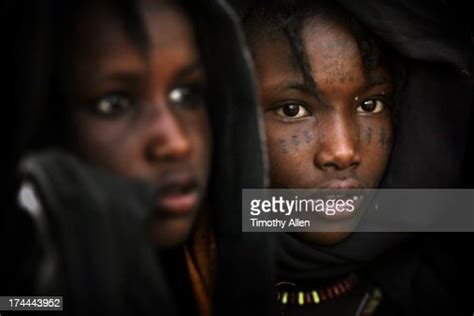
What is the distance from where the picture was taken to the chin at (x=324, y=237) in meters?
1.61

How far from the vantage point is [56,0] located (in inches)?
40.0

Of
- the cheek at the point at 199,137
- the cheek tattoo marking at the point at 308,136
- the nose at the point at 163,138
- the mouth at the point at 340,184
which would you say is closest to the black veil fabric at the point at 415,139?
the mouth at the point at 340,184

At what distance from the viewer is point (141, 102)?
108 cm

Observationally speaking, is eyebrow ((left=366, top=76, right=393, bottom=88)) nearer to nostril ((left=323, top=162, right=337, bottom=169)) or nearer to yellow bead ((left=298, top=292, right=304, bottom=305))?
nostril ((left=323, top=162, right=337, bottom=169))

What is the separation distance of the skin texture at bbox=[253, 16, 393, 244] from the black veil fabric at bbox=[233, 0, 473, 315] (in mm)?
99

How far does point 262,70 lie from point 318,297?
1.99 ft

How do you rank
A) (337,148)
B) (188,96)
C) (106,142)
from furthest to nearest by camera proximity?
(337,148), (188,96), (106,142)

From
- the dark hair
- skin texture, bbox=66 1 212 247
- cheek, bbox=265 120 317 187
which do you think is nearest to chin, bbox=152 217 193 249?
skin texture, bbox=66 1 212 247

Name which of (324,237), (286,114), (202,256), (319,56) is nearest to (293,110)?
(286,114)

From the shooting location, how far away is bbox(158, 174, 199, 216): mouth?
1104mm

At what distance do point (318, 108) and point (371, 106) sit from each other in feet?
0.51

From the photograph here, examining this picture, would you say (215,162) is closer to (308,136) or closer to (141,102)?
(141,102)

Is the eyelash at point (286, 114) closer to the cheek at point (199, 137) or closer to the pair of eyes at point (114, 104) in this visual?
the cheek at point (199, 137)

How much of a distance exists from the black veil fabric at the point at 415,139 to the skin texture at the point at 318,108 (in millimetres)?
99
